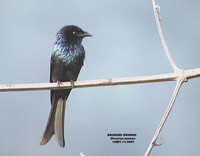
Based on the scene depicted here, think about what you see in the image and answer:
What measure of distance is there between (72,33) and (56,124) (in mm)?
1396

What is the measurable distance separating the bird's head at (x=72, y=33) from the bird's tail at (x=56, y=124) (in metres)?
0.80

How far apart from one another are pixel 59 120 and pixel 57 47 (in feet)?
3.29

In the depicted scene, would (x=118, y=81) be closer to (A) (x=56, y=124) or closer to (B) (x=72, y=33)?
(A) (x=56, y=124)

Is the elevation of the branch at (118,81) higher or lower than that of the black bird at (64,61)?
lower

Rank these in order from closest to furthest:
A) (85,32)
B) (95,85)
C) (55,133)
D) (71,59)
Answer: (95,85) → (55,133) → (71,59) → (85,32)

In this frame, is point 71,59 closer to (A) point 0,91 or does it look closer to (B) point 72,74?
(B) point 72,74

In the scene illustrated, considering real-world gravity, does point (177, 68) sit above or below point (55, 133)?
above

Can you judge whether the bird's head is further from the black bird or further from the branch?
the branch

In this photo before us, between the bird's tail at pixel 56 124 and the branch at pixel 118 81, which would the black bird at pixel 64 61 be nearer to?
the bird's tail at pixel 56 124

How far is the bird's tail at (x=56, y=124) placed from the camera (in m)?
3.01

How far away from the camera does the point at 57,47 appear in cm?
405

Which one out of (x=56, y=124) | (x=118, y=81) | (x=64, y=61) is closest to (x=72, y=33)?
(x=64, y=61)

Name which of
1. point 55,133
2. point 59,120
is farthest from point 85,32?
point 55,133

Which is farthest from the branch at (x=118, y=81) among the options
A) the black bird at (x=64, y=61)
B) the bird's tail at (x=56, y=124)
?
the black bird at (x=64, y=61)
